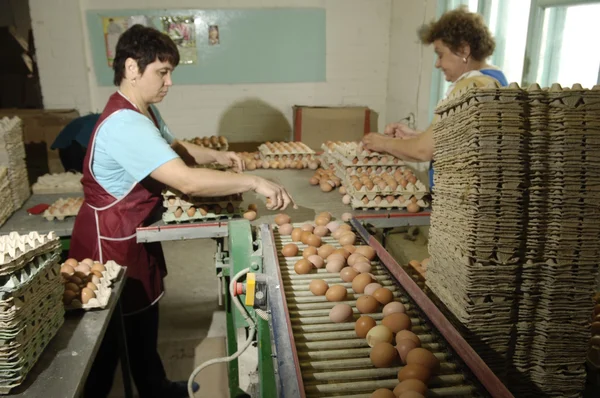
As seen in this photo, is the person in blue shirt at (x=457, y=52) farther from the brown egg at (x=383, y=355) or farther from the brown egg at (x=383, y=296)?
the brown egg at (x=383, y=355)

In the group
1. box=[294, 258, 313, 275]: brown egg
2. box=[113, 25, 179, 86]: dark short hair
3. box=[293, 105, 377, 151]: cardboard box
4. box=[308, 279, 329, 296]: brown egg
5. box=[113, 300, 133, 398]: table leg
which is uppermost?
box=[113, 25, 179, 86]: dark short hair

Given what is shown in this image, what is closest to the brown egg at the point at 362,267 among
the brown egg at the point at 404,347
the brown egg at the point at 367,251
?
the brown egg at the point at 367,251

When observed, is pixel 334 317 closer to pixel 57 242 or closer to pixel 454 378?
pixel 454 378

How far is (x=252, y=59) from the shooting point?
612cm

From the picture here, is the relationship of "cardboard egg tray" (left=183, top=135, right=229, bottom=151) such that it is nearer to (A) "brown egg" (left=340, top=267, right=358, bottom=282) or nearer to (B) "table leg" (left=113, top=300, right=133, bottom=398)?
(B) "table leg" (left=113, top=300, right=133, bottom=398)

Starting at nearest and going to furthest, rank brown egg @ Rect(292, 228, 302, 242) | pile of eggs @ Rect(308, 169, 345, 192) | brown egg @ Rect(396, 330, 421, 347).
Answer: brown egg @ Rect(396, 330, 421, 347), brown egg @ Rect(292, 228, 302, 242), pile of eggs @ Rect(308, 169, 345, 192)

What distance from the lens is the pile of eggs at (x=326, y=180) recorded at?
3312mm

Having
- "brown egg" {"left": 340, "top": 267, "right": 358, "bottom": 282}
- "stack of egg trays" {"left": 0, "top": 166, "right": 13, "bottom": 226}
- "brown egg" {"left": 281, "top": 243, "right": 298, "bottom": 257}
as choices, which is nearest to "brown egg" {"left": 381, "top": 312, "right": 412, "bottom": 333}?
"brown egg" {"left": 340, "top": 267, "right": 358, "bottom": 282}

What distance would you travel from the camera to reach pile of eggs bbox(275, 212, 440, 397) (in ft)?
3.89

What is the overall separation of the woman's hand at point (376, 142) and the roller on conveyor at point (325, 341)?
1.21 m

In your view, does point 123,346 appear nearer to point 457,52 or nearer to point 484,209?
point 484,209

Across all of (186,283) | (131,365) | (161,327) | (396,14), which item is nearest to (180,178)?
(131,365)

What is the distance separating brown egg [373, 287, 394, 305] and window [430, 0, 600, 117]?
6.52 feet

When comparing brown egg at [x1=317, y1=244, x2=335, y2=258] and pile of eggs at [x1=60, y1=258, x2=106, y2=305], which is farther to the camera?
brown egg at [x1=317, y1=244, x2=335, y2=258]
